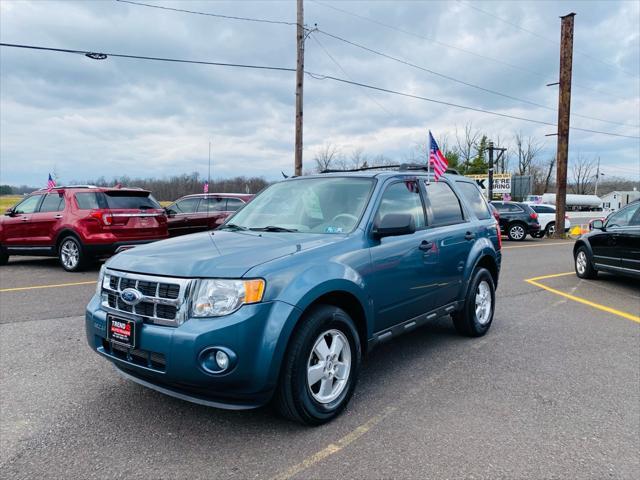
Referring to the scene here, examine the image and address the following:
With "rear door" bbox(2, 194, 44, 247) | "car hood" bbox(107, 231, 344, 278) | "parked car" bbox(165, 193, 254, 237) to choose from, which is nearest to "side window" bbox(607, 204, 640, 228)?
"car hood" bbox(107, 231, 344, 278)

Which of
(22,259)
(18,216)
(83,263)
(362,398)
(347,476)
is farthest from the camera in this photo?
(22,259)

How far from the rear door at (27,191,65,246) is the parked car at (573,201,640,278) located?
10.9 meters

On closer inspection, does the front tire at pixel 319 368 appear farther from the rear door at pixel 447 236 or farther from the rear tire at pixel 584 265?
the rear tire at pixel 584 265

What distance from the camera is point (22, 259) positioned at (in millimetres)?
13016

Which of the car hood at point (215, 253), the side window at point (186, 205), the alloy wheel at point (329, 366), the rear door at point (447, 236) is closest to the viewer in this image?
the car hood at point (215, 253)

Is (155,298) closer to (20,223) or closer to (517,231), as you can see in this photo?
(20,223)

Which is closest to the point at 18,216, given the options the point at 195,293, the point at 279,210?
the point at 279,210

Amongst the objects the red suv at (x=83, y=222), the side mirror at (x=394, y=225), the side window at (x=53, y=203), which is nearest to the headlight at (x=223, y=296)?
the side mirror at (x=394, y=225)

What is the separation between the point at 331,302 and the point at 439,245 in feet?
5.28

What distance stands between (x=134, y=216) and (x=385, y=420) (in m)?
8.06

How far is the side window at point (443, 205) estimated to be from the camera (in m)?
4.72

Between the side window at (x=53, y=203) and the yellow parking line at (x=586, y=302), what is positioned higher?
the side window at (x=53, y=203)

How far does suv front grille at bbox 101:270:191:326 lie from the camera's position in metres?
2.86

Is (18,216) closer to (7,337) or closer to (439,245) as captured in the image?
(7,337)
